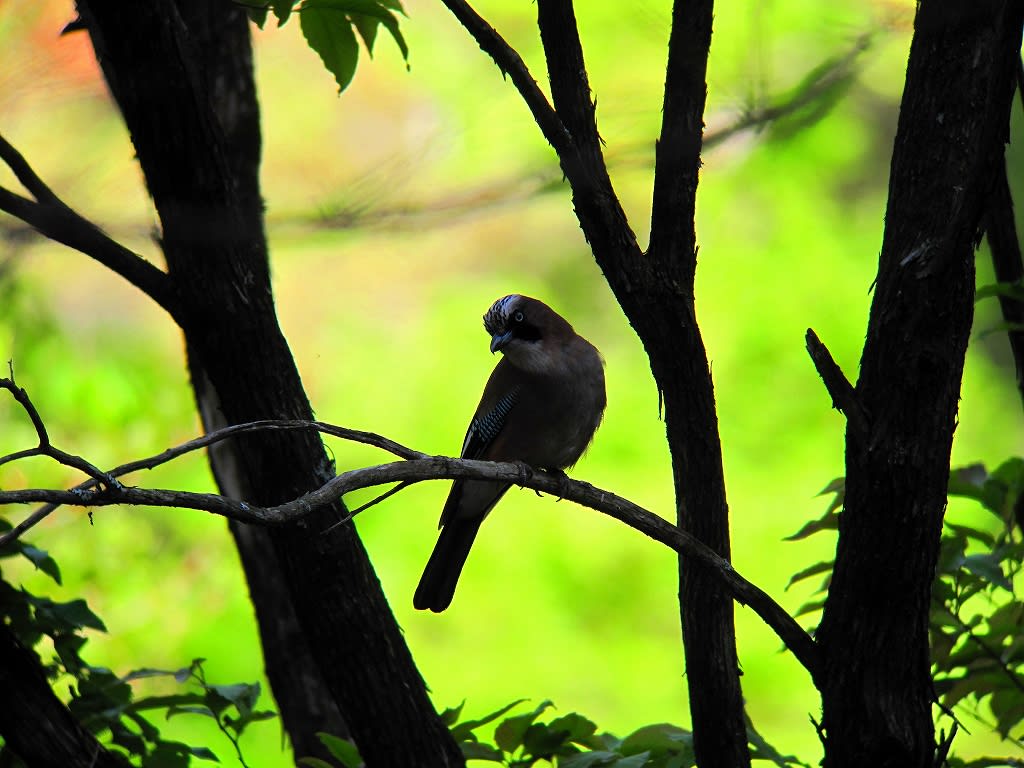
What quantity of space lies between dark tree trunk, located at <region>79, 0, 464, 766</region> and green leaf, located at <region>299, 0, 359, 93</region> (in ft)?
0.99

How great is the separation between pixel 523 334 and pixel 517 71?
2.05 m

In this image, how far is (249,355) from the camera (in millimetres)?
2732

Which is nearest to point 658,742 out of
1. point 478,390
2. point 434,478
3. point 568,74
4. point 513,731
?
point 513,731

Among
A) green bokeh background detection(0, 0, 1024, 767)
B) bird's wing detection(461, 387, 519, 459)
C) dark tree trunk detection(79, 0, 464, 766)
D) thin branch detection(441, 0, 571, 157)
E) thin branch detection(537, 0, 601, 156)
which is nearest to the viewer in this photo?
thin branch detection(441, 0, 571, 157)

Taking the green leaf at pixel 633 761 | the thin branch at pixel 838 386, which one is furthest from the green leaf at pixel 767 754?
the thin branch at pixel 838 386

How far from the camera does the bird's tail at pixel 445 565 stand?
402 cm

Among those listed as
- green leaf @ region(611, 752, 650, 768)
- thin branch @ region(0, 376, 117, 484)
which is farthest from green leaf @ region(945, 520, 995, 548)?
thin branch @ region(0, 376, 117, 484)

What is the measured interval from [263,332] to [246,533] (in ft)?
3.39

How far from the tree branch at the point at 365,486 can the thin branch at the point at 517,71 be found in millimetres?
621

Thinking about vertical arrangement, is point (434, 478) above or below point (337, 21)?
below

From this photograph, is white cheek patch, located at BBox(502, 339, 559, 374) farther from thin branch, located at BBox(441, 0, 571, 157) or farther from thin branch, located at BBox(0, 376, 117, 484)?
thin branch, located at BBox(0, 376, 117, 484)

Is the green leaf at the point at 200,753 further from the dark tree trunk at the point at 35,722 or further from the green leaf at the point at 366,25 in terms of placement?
the green leaf at the point at 366,25

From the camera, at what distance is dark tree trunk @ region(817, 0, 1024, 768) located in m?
2.06

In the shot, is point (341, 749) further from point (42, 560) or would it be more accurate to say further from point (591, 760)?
point (42, 560)
